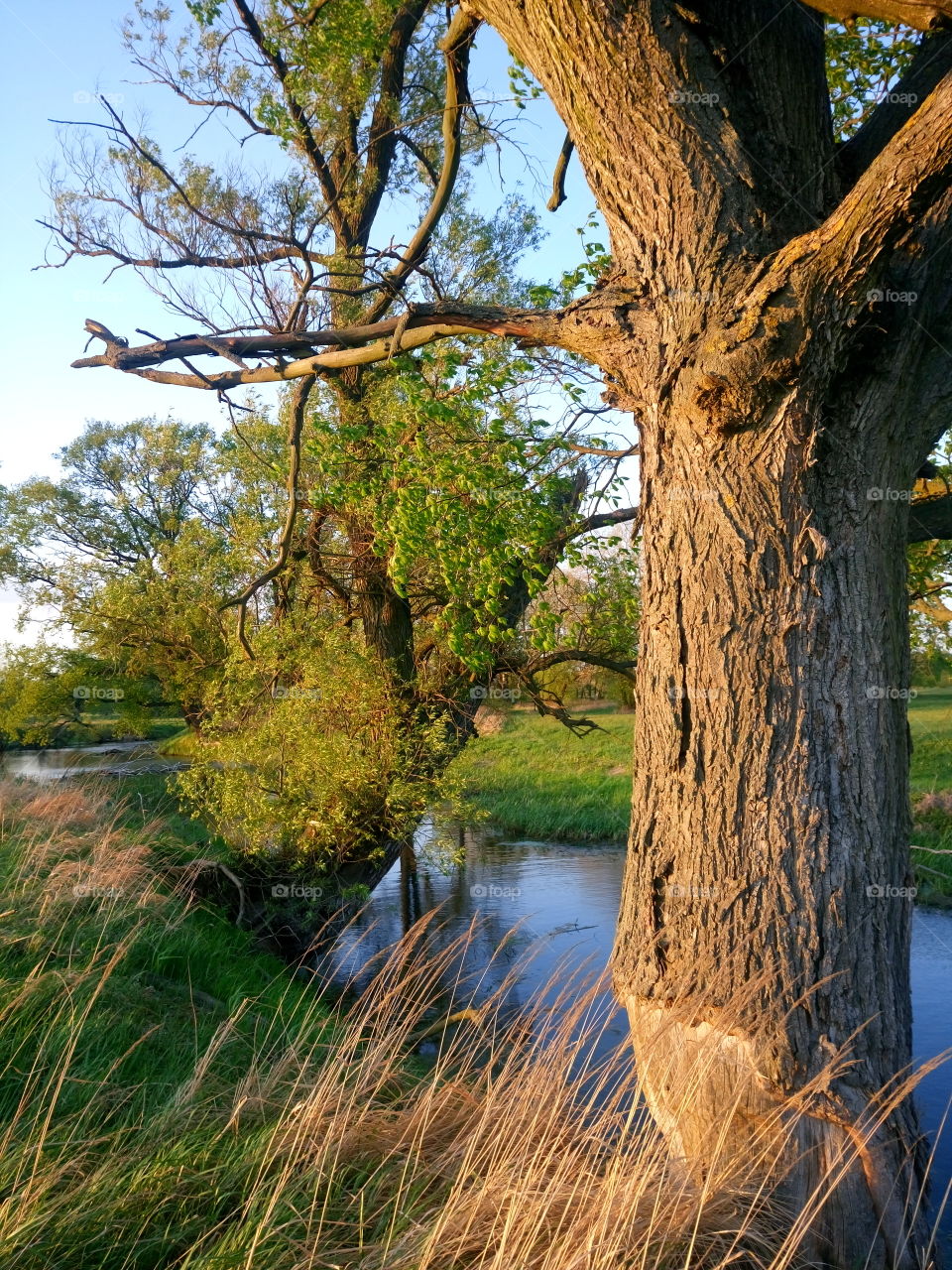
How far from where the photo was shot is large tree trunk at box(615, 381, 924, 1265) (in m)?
3.92

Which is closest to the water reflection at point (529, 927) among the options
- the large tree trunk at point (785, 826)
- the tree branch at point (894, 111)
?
the large tree trunk at point (785, 826)

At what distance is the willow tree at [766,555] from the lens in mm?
3926

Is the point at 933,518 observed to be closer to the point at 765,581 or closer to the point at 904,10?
the point at 765,581

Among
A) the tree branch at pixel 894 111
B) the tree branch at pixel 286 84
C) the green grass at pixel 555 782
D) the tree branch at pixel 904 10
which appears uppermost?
the tree branch at pixel 286 84

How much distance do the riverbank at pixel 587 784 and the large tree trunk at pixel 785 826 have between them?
8.35 meters

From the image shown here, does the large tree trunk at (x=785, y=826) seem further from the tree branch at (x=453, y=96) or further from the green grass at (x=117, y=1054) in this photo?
the tree branch at (x=453, y=96)

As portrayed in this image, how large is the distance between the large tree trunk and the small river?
122 inches

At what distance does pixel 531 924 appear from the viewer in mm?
13727

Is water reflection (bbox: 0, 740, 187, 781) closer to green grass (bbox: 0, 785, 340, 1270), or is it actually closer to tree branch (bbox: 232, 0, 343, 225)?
green grass (bbox: 0, 785, 340, 1270)

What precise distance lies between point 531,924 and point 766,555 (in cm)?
1061

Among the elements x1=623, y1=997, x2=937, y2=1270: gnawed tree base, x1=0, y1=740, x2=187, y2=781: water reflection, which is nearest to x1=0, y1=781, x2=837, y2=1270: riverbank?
x1=623, y1=997, x2=937, y2=1270: gnawed tree base

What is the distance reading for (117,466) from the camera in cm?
2891

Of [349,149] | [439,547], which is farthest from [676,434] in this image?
[349,149]

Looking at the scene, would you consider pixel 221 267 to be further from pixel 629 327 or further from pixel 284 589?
pixel 629 327
